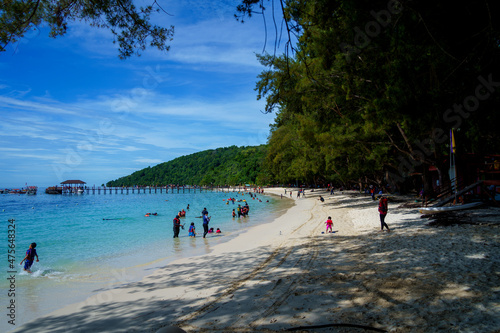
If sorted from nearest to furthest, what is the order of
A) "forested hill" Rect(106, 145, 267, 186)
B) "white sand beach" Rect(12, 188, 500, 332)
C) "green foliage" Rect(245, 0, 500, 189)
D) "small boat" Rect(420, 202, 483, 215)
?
"white sand beach" Rect(12, 188, 500, 332) → "green foliage" Rect(245, 0, 500, 189) → "small boat" Rect(420, 202, 483, 215) → "forested hill" Rect(106, 145, 267, 186)

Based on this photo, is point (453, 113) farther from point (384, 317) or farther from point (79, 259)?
point (79, 259)

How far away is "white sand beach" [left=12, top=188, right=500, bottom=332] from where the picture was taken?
14.6ft

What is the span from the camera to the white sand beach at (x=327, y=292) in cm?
446

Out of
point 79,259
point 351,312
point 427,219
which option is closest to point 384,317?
point 351,312

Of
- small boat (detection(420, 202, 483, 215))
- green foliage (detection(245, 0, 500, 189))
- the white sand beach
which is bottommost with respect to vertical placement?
the white sand beach

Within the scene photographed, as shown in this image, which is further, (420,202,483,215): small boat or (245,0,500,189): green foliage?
(420,202,483,215): small boat

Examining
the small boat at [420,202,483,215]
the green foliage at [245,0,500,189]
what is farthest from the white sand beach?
the green foliage at [245,0,500,189]

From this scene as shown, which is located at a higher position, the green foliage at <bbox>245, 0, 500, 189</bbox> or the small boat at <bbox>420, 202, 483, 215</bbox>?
the green foliage at <bbox>245, 0, 500, 189</bbox>

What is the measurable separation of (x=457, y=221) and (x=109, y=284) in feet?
42.9

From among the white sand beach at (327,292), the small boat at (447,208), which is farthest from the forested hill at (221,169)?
the white sand beach at (327,292)

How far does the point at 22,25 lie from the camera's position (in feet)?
16.9

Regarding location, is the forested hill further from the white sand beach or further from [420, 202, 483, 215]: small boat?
the white sand beach

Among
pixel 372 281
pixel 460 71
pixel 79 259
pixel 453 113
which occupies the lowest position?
pixel 79 259

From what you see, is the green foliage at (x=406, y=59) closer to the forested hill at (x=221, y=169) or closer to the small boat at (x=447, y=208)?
the small boat at (x=447, y=208)
